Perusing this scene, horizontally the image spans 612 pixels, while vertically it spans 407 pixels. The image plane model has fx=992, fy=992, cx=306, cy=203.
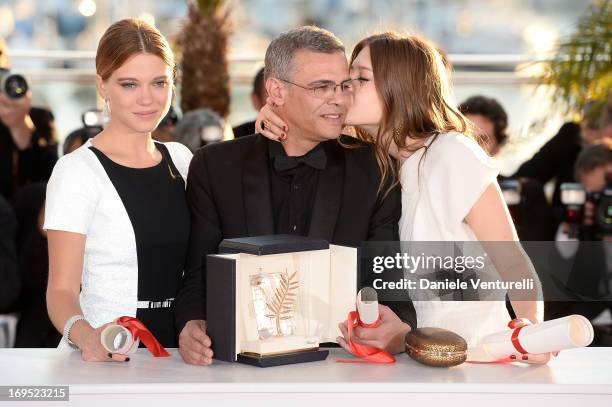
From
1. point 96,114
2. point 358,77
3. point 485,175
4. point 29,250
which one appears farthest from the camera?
point 29,250

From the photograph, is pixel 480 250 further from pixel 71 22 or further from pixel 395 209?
pixel 71 22

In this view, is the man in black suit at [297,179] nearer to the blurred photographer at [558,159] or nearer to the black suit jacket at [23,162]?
the black suit jacket at [23,162]

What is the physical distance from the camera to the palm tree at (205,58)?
277 inches

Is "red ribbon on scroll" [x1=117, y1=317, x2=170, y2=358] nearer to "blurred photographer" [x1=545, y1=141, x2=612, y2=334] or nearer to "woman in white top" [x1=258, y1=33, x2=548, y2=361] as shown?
"woman in white top" [x1=258, y1=33, x2=548, y2=361]

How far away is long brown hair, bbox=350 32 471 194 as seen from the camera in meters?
2.60

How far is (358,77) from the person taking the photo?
2672mm

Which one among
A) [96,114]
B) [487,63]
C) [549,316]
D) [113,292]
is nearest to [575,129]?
[549,316]

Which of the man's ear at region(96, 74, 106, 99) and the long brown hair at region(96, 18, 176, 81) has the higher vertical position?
the long brown hair at region(96, 18, 176, 81)

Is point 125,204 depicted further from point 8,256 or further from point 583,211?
point 583,211

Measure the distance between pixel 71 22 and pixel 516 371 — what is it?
665 centimetres

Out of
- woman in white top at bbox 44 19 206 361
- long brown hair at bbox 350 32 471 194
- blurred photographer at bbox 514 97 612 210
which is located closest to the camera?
woman in white top at bbox 44 19 206 361

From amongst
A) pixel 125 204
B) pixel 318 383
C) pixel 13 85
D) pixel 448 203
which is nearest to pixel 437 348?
pixel 318 383

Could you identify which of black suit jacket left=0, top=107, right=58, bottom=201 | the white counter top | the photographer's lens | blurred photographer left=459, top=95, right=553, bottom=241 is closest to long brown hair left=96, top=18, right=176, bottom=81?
the white counter top

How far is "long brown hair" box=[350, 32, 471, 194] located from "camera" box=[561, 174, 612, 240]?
2.05m
